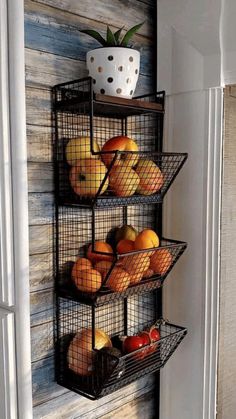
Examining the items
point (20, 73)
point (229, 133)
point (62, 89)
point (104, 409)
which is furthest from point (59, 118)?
point (104, 409)

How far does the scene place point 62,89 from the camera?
1.23 m

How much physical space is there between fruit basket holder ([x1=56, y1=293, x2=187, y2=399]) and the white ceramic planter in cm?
59

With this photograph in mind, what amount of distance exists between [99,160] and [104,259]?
0.90 feet

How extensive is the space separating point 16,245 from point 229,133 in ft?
2.37

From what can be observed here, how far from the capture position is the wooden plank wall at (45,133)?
3.92ft

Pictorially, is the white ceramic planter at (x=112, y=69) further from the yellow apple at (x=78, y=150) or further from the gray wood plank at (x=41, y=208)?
the gray wood plank at (x=41, y=208)

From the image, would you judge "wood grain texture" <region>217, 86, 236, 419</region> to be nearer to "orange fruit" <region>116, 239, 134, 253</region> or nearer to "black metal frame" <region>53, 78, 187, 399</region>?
"black metal frame" <region>53, 78, 187, 399</region>

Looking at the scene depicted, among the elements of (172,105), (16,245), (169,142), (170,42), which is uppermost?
(170,42)

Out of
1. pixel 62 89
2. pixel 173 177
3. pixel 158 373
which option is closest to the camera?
pixel 62 89

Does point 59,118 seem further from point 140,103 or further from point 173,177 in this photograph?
point 173,177

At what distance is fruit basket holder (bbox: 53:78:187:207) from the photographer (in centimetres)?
117

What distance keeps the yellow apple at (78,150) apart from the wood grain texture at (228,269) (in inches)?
16.9

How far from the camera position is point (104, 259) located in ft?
4.14

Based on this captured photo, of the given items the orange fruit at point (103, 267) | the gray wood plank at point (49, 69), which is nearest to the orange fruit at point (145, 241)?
the orange fruit at point (103, 267)
